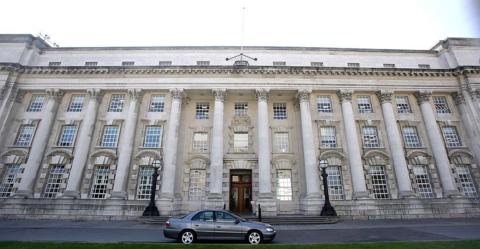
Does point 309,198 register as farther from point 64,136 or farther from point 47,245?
point 64,136

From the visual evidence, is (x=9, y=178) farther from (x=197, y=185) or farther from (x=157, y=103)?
(x=197, y=185)

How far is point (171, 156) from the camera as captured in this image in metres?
21.7

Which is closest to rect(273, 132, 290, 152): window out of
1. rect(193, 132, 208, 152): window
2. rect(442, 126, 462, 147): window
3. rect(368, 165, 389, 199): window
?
rect(193, 132, 208, 152): window

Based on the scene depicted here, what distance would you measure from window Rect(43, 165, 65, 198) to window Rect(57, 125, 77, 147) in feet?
6.63

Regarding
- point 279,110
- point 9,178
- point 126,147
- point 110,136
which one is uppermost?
point 279,110

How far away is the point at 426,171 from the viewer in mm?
22781

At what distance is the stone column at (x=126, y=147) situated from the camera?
68.3 feet

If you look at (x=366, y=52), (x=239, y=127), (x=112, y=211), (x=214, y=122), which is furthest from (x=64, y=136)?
(x=366, y=52)

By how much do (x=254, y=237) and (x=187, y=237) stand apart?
2716 millimetres

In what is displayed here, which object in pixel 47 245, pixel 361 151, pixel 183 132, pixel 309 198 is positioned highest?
pixel 183 132

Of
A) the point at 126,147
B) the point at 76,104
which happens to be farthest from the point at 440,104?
the point at 76,104

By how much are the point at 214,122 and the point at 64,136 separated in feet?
44.2

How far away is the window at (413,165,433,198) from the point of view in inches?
869

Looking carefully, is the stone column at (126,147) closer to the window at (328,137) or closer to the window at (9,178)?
the window at (9,178)
